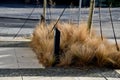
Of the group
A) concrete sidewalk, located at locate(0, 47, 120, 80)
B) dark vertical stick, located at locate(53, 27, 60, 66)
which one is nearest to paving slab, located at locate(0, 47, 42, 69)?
concrete sidewalk, located at locate(0, 47, 120, 80)

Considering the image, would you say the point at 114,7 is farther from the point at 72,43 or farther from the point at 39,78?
the point at 39,78

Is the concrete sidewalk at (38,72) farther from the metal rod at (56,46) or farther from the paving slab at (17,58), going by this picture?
the metal rod at (56,46)

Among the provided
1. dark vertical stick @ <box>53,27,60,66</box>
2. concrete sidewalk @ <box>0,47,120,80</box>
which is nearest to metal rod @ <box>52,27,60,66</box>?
dark vertical stick @ <box>53,27,60,66</box>

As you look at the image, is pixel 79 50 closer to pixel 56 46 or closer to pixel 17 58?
pixel 56 46

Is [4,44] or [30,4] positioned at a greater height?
[4,44]

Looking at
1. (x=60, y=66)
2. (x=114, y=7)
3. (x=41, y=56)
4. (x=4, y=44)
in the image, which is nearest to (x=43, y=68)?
(x=60, y=66)

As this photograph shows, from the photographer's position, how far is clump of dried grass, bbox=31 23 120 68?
8.48 metres

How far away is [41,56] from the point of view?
9164mm

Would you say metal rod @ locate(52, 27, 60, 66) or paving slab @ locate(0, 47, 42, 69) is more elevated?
metal rod @ locate(52, 27, 60, 66)

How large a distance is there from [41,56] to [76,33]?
3.74ft

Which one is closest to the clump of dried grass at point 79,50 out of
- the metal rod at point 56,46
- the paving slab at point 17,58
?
the metal rod at point 56,46

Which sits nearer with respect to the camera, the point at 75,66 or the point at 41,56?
the point at 75,66

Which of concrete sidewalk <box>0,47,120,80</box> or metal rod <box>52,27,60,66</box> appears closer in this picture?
concrete sidewalk <box>0,47,120,80</box>

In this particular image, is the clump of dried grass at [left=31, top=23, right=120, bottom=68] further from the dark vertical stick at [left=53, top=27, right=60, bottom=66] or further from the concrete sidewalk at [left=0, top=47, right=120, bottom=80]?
the concrete sidewalk at [left=0, top=47, right=120, bottom=80]
